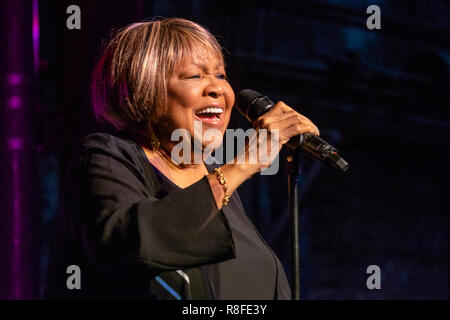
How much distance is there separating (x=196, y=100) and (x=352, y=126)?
376 centimetres

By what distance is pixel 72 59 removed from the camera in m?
2.44

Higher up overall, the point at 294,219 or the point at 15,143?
the point at 15,143

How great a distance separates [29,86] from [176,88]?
2.95 feet

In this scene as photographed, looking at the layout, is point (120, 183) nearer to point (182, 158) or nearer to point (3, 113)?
point (182, 158)

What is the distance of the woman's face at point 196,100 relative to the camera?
4.71ft

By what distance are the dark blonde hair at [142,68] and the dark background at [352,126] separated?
127cm

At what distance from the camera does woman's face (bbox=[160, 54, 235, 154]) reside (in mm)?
1436

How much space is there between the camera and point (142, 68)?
1426 mm

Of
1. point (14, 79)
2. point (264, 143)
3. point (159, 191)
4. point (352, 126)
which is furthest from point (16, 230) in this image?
point (352, 126)

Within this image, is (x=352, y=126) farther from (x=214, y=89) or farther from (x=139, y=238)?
(x=139, y=238)

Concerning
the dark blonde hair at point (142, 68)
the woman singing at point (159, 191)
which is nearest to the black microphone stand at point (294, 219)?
the woman singing at point (159, 191)

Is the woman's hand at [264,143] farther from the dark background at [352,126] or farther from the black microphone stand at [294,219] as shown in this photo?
the dark background at [352,126]

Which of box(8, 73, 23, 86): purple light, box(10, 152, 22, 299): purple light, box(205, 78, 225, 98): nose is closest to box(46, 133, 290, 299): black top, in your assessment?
box(205, 78, 225, 98): nose

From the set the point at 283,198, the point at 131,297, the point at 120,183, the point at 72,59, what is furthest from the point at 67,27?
the point at 283,198
